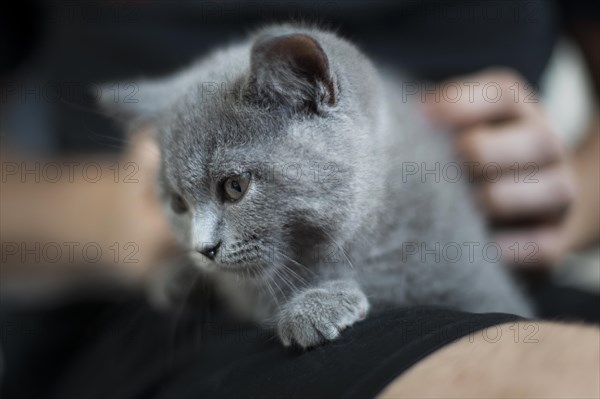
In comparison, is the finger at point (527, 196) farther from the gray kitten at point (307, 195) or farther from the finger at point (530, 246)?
the gray kitten at point (307, 195)

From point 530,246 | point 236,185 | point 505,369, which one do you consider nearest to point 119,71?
point 236,185

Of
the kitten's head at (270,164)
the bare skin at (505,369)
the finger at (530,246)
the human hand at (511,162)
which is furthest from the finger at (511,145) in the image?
the bare skin at (505,369)

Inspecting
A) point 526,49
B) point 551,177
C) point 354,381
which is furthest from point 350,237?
point 526,49

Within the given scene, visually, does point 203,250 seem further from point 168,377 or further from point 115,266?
point 115,266

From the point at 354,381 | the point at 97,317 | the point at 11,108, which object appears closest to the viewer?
the point at 354,381

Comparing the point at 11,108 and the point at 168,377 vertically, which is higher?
the point at 11,108

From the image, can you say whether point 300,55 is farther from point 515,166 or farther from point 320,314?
point 515,166
